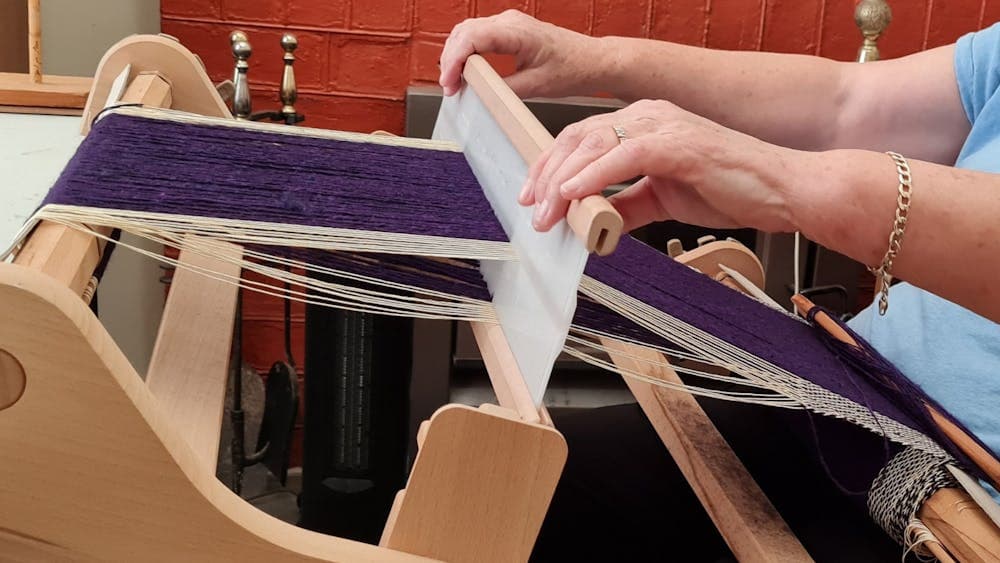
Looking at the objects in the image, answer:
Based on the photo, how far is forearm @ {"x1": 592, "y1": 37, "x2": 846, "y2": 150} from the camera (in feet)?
3.93

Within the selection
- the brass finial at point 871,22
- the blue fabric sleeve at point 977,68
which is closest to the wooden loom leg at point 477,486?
the blue fabric sleeve at point 977,68

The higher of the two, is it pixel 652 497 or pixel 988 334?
pixel 988 334

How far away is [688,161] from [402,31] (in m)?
1.36

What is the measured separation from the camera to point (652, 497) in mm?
1059

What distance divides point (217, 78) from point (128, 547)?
1.52 m

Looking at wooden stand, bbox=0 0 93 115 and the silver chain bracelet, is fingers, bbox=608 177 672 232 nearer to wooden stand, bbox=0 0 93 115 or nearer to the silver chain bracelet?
the silver chain bracelet

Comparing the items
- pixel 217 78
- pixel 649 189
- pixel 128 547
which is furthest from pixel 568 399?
pixel 128 547

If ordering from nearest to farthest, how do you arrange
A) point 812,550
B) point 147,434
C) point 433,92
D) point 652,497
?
point 147,434
point 812,550
point 652,497
point 433,92

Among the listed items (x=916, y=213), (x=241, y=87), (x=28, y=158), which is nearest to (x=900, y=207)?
(x=916, y=213)

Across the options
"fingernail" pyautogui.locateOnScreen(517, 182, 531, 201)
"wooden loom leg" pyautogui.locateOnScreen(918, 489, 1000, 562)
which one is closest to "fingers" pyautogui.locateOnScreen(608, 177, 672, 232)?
"fingernail" pyautogui.locateOnScreen(517, 182, 531, 201)

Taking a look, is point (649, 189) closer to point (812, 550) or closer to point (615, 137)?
point (615, 137)

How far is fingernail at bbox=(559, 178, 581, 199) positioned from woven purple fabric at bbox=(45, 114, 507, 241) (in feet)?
0.54

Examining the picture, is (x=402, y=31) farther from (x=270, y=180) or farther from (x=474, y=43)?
(x=270, y=180)

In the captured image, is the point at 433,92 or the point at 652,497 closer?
the point at 652,497
